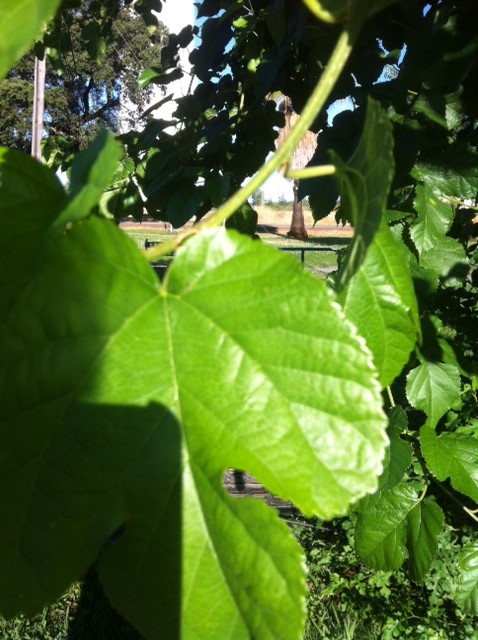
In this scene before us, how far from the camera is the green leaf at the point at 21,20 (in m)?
0.43

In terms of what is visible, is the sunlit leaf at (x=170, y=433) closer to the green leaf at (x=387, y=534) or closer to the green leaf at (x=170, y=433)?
the green leaf at (x=170, y=433)

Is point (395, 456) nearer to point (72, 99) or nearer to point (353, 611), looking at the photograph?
point (353, 611)

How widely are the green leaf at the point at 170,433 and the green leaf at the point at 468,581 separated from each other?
4.81 feet

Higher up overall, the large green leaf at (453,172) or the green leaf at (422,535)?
the large green leaf at (453,172)

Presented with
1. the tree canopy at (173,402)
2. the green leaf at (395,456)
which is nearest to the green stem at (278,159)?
the tree canopy at (173,402)

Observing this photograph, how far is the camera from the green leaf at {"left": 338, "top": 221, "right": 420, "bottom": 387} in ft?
1.87

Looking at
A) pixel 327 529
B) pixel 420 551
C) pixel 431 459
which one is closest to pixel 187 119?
pixel 431 459

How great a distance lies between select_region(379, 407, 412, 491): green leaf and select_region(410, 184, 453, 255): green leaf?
0.39 meters

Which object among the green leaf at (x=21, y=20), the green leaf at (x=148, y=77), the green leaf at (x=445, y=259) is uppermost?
the green leaf at (x=21, y=20)

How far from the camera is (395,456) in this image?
4.26ft

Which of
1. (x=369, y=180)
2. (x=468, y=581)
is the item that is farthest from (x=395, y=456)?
(x=369, y=180)

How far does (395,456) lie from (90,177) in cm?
107

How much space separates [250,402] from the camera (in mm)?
420

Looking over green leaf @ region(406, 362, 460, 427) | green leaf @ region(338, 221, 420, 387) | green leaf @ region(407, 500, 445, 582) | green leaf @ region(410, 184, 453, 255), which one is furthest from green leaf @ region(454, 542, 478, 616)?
green leaf @ region(338, 221, 420, 387)
